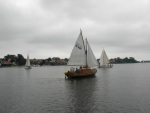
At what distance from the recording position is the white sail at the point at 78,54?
4997 cm

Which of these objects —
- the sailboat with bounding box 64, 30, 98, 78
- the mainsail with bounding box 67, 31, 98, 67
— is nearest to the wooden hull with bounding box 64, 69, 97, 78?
the sailboat with bounding box 64, 30, 98, 78

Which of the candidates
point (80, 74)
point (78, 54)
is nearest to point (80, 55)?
point (78, 54)

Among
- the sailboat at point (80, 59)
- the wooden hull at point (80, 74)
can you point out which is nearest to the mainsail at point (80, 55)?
the sailboat at point (80, 59)

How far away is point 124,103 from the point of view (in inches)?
803

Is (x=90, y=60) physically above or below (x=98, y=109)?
above

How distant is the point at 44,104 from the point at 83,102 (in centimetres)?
513

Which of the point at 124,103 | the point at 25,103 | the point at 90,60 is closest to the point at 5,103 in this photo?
the point at 25,103

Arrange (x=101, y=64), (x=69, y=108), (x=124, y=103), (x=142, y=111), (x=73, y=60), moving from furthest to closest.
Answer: (x=101, y=64) → (x=73, y=60) → (x=124, y=103) → (x=69, y=108) → (x=142, y=111)

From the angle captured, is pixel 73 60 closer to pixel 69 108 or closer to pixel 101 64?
pixel 69 108

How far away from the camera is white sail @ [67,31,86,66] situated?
49969 millimetres

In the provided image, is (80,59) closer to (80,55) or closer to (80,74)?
(80,55)

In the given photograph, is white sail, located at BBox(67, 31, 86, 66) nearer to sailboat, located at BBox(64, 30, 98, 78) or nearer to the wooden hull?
sailboat, located at BBox(64, 30, 98, 78)

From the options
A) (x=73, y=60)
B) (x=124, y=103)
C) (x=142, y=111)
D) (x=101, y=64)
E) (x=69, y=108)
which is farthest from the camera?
(x=101, y=64)

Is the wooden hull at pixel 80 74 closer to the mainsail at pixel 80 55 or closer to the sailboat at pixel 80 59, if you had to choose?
the sailboat at pixel 80 59
